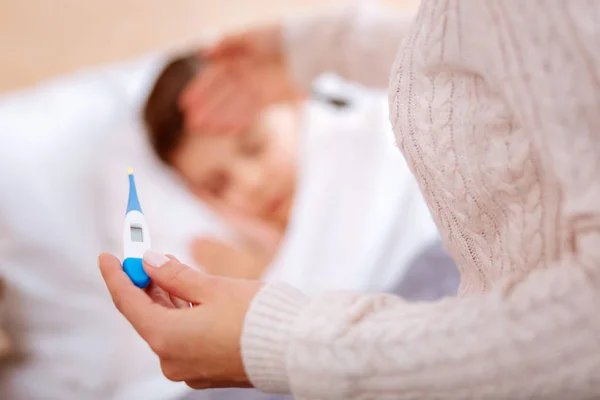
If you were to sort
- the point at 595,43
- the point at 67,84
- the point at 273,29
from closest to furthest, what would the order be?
the point at 595,43, the point at 273,29, the point at 67,84

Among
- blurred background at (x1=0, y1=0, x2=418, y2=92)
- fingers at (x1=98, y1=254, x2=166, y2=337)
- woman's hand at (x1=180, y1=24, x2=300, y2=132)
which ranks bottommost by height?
fingers at (x1=98, y1=254, x2=166, y2=337)

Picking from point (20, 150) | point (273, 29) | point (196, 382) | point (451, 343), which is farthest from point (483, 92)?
point (20, 150)

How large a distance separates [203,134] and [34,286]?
47 cm

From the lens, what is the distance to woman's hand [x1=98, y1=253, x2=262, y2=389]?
410mm

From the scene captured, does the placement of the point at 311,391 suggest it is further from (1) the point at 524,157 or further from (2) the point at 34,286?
(2) the point at 34,286

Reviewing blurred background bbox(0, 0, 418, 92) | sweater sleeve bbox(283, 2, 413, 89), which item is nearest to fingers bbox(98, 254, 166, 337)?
sweater sleeve bbox(283, 2, 413, 89)

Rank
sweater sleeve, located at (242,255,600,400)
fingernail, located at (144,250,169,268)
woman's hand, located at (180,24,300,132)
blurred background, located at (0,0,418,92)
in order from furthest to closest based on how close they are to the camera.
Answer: blurred background, located at (0,0,418,92)
woman's hand, located at (180,24,300,132)
fingernail, located at (144,250,169,268)
sweater sleeve, located at (242,255,600,400)

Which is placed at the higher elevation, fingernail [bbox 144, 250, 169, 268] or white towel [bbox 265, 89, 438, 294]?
fingernail [bbox 144, 250, 169, 268]

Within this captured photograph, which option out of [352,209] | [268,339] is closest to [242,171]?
[352,209]

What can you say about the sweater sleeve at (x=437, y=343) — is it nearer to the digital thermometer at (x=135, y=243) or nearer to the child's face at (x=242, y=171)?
the digital thermometer at (x=135, y=243)

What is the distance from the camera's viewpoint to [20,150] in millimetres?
1093

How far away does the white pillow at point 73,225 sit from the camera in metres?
0.95

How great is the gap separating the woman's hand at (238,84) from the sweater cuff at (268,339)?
77 cm

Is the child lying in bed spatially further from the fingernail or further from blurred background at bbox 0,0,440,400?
the fingernail
